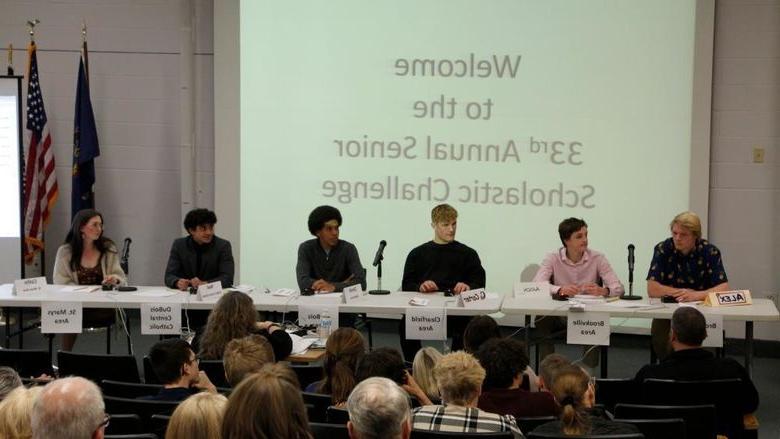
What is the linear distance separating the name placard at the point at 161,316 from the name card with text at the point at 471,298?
1603mm

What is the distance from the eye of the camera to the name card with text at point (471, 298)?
19.4 ft

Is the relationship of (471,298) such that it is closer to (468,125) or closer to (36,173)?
(468,125)

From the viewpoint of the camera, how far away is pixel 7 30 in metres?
8.52

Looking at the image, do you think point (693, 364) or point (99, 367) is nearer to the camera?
point (693, 364)

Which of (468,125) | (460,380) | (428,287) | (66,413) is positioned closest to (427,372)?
(460,380)

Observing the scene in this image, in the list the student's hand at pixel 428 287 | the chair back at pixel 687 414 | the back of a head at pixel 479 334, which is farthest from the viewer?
the student's hand at pixel 428 287

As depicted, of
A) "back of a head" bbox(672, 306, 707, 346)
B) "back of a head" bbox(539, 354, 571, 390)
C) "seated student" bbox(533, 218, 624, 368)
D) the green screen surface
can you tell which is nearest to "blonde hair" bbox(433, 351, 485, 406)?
"back of a head" bbox(539, 354, 571, 390)

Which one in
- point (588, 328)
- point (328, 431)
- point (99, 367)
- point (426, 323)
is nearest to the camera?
point (328, 431)

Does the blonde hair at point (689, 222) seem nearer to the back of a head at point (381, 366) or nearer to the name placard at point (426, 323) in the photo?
the name placard at point (426, 323)

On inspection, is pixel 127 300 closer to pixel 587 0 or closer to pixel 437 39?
pixel 437 39

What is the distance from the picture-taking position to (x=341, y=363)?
3.98 meters

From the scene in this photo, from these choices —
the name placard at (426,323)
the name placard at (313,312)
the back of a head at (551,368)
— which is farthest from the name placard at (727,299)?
the back of a head at (551,368)

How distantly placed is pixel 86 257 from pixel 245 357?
3059mm

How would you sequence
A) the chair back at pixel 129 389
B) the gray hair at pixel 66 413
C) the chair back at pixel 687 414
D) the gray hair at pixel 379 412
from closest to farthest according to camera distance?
the gray hair at pixel 66 413 < the gray hair at pixel 379 412 < the chair back at pixel 687 414 < the chair back at pixel 129 389
